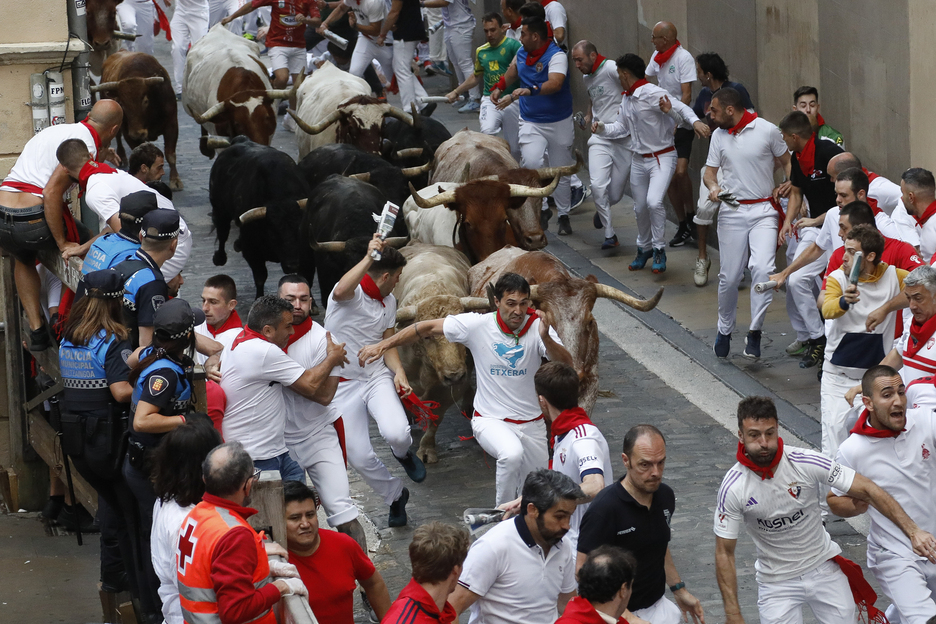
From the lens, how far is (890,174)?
436 inches

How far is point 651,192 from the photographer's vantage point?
43.7 ft

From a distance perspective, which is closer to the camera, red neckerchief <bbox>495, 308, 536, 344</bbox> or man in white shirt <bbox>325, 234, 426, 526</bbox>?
red neckerchief <bbox>495, 308, 536, 344</bbox>

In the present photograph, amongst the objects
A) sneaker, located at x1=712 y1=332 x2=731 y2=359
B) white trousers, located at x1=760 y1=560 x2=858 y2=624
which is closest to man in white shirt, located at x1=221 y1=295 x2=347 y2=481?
white trousers, located at x1=760 y1=560 x2=858 y2=624

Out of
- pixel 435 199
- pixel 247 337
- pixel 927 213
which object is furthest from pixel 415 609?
pixel 435 199

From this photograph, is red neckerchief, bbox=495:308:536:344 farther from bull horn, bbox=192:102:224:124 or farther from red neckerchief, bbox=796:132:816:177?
bull horn, bbox=192:102:224:124

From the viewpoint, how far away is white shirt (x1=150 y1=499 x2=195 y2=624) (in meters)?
5.61

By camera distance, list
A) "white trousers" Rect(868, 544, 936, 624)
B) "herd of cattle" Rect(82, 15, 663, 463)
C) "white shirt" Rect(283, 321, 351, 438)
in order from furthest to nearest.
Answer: "herd of cattle" Rect(82, 15, 663, 463), "white shirt" Rect(283, 321, 351, 438), "white trousers" Rect(868, 544, 936, 624)

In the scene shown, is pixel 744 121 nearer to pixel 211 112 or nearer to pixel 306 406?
pixel 306 406

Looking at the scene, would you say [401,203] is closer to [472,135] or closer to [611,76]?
[472,135]

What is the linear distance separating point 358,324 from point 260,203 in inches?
188

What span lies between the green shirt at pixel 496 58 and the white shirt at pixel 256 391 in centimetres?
872

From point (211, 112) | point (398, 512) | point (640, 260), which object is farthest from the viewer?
point (211, 112)

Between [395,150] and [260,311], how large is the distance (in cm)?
786

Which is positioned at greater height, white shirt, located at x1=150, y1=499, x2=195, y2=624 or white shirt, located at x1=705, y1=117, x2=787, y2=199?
white shirt, located at x1=705, y1=117, x2=787, y2=199
